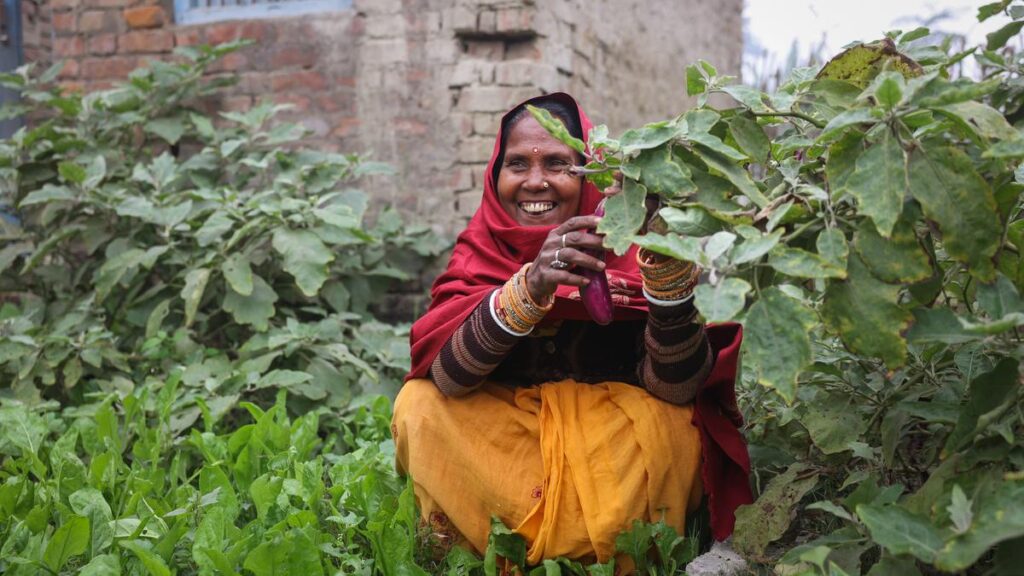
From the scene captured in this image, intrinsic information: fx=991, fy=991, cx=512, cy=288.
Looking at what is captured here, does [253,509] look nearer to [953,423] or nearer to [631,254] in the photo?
[631,254]

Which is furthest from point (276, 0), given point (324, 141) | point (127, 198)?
point (127, 198)

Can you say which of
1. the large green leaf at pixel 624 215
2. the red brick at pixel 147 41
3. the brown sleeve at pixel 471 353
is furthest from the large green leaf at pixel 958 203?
the red brick at pixel 147 41

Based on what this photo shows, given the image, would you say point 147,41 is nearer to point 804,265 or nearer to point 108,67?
point 108,67

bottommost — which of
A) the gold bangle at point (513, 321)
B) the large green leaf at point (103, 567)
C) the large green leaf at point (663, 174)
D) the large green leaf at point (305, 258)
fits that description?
the large green leaf at point (103, 567)

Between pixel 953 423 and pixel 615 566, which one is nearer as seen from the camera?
pixel 953 423

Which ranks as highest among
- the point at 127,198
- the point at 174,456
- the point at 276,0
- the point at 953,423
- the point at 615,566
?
the point at 276,0

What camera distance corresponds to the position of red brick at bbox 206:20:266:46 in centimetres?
467

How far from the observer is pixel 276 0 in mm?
4695

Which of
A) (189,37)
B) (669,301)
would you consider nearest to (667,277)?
(669,301)

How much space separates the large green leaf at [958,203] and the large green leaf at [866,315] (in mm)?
121

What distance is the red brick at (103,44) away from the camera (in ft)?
16.0

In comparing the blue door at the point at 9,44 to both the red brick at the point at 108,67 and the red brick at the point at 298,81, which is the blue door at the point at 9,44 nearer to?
the red brick at the point at 108,67

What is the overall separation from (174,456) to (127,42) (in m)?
2.65

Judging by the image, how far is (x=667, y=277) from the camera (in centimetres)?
190
